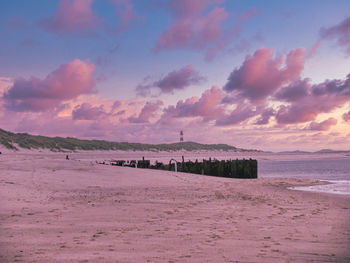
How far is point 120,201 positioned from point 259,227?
775cm

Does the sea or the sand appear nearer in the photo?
the sand

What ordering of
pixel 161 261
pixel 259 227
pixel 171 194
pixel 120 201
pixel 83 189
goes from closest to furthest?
pixel 161 261 → pixel 259 227 → pixel 120 201 → pixel 171 194 → pixel 83 189

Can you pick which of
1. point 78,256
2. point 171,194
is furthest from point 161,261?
point 171,194

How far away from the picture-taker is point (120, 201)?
18.2 metres

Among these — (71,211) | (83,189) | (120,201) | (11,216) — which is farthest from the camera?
(83,189)

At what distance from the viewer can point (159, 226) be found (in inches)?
482

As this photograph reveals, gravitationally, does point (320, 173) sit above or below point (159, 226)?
below

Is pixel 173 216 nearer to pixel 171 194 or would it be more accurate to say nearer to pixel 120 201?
pixel 120 201

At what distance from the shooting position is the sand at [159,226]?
8930 mm

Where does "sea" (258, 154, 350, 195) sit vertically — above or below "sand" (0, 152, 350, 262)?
below

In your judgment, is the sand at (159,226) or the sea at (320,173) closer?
the sand at (159,226)

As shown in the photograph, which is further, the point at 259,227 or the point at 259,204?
the point at 259,204

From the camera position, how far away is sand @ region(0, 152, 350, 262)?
893 cm

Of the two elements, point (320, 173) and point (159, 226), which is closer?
point (159, 226)
